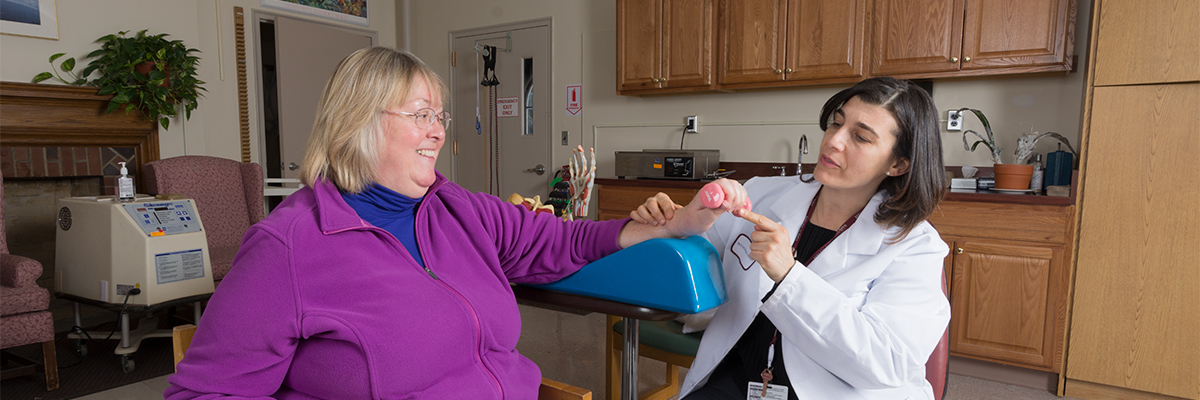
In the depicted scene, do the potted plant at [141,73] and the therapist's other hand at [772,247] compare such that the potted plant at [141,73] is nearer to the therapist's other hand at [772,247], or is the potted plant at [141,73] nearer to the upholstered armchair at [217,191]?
the upholstered armchair at [217,191]

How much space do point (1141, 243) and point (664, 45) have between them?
248 centimetres

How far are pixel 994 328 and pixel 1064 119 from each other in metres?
1.12

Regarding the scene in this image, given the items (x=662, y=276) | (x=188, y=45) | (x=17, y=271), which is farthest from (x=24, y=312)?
(x=662, y=276)

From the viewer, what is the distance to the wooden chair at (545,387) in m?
1.10

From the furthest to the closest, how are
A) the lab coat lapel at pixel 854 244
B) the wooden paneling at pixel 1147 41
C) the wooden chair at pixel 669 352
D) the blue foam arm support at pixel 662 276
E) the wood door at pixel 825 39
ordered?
the wood door at pixel 825 39, the wooden paneling at pixel 1147 41, the wooden chair at pixel 669 352, the lab coat lapel at pixel 854 244, the blue foam arm support at pixel 662 276

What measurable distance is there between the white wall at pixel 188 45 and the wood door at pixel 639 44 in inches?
100

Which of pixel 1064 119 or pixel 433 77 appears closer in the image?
pixel 433 77

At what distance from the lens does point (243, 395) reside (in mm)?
967

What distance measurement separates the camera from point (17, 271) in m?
2.59

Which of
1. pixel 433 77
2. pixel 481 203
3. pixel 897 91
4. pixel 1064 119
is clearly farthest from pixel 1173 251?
pixel 433 77

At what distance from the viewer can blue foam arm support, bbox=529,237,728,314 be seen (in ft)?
3.99

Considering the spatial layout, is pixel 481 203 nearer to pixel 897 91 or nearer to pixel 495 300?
pixel 495 300

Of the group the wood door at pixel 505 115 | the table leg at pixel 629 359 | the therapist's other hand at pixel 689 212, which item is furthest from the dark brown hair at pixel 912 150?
the wood door at pixel 505 115

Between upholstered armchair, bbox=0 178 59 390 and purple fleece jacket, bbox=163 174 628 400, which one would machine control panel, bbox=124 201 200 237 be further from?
purple fleece jacket, bbox=163 174 628 400
